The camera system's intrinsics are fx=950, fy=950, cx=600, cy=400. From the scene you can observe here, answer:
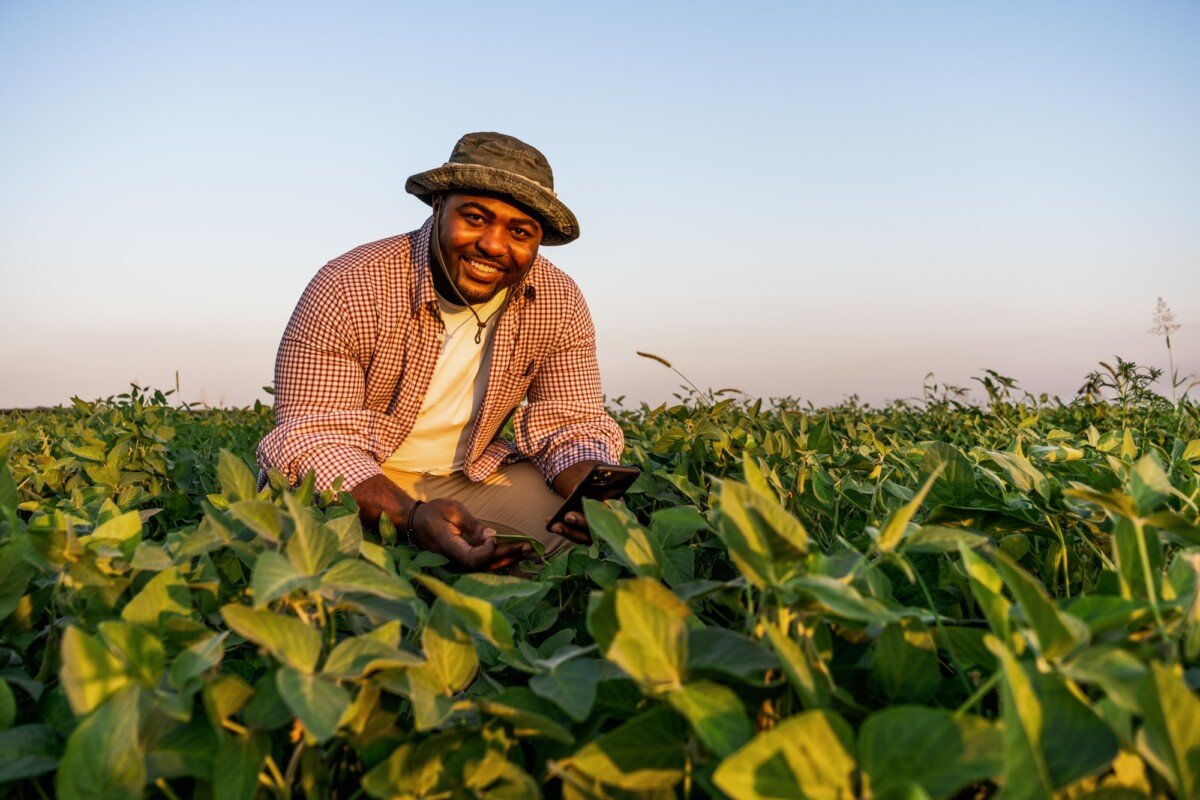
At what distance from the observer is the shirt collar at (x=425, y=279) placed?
3525mm

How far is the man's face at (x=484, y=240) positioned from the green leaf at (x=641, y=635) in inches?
108

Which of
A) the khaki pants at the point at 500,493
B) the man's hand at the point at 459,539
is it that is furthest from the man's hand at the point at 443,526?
the khaki pants at the point at 500,493

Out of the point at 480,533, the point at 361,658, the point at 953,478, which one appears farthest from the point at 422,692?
the point at 480,533

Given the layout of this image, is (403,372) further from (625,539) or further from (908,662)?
(908,662)

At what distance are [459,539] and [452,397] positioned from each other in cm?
156

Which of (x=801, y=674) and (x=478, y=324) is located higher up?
(x=478, y=324)

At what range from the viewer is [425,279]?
352 centimetres

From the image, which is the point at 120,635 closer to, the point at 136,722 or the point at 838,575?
the point at 136,722

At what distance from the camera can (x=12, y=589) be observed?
1.06m

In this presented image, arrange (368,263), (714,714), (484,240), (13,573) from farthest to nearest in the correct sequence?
1. (368,263)
2. (484,240)
3. (13,573)
4. (714,714)

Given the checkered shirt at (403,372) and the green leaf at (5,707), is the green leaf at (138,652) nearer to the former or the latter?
the green leaf at (5,707)

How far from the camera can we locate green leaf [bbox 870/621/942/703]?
2.76 ft

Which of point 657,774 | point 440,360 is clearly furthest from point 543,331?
point 657,774

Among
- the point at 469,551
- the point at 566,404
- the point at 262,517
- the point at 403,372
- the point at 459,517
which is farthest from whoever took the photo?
the point at 566,404
